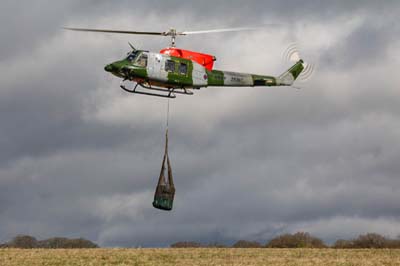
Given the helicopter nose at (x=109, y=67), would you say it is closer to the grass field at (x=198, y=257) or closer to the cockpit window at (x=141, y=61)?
the cockpit window at (x=141, y=61)

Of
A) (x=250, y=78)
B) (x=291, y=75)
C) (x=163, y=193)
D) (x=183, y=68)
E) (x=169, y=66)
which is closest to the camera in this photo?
(x=163, y=193)

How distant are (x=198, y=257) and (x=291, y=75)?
1445cm

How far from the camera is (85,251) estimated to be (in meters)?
37.3

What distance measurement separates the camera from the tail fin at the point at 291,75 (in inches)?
1693

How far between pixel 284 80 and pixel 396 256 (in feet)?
42.1

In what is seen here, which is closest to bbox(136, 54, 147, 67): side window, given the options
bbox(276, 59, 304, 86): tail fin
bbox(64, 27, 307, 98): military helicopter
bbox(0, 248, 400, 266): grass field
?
bbox(64, 27, 307, 98): military helicopter

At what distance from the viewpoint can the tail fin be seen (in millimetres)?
43000

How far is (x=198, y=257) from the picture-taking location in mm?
34938

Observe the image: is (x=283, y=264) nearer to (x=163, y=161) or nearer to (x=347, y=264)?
(x=347, y=264)

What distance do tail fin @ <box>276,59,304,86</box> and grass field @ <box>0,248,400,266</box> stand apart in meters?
10.4

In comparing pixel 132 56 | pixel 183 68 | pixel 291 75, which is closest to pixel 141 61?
pixel 132 56

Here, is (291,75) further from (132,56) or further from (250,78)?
(132,56)

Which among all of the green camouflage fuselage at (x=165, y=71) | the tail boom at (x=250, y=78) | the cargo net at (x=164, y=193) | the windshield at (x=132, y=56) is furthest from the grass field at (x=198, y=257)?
the windshield at (x=132, y=56)

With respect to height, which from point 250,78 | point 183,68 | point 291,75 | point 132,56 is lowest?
point 183,68
